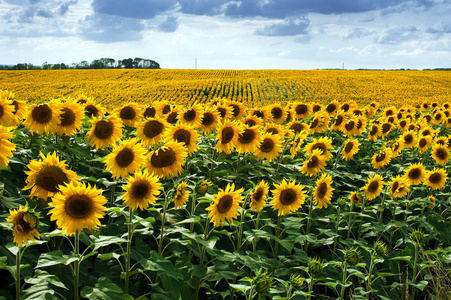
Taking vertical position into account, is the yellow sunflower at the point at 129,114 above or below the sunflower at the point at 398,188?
above

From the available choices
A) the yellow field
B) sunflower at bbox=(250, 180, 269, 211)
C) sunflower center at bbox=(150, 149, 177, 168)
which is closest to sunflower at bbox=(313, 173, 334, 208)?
sunflower at bbox=(250, 180, 269, 211)

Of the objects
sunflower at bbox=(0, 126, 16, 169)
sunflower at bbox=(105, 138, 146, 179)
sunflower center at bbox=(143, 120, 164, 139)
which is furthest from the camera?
sunflower center at bbox=(143, 120, 164, 139)

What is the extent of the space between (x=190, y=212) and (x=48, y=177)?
179 centimetres

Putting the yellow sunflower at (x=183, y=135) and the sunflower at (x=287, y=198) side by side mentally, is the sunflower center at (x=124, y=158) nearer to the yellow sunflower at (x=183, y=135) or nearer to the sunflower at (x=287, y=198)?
the yellow sunflower at (x=183, y=135)

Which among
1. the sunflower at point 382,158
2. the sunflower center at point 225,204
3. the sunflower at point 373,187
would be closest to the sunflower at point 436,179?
the sunflower at point 382,158

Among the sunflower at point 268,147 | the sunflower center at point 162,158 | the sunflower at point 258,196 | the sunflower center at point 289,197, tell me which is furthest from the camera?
the sunflower at point 268,147

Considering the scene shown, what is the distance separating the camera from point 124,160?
3504mm

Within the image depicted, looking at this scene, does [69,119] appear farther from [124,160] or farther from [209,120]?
[209,120]

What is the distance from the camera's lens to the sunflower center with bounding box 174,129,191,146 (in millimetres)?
4512

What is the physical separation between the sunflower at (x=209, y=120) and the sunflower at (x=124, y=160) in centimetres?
194

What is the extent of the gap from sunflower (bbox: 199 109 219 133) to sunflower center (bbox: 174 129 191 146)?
0.88 meters

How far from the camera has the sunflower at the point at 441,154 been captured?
768 cm

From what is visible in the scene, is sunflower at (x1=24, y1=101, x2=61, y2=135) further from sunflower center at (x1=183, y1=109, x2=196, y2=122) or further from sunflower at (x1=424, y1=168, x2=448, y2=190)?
sunflower at (x1=424, y1=168, x2=448, y2=190)

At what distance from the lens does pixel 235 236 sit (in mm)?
4344
